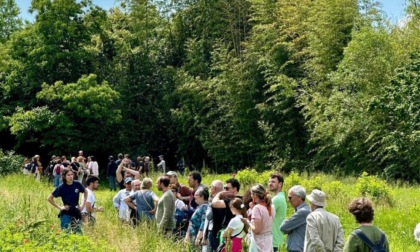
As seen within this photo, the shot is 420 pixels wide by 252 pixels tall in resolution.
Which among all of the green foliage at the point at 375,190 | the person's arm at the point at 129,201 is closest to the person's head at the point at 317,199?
the person's arm at the point at 129,201

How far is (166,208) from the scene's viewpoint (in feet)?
32.1

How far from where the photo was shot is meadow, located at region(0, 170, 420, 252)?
7545 millimetres

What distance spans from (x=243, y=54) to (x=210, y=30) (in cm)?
417

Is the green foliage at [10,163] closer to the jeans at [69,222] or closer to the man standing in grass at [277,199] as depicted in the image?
the jeans at [69,222]

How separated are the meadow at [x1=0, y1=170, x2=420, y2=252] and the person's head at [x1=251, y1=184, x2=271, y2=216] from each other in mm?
2055

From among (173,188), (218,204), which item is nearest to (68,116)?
(173,188)

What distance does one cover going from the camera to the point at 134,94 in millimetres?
38906

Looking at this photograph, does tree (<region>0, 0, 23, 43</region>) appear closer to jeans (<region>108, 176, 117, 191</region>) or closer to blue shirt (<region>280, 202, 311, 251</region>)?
jeans (<region>108, 176, 117, 191</region>)

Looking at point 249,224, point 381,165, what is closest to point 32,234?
point 249,224

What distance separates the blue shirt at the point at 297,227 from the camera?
7375 millimetres

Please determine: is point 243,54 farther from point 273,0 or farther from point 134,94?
point 134,94

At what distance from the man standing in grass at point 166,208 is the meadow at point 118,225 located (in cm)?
20

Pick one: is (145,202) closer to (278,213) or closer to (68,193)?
(68,193)

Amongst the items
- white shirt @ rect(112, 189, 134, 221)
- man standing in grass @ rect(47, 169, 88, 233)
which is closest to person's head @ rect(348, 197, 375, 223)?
man standing in grass @ rect(47, 169, 88, 233)
